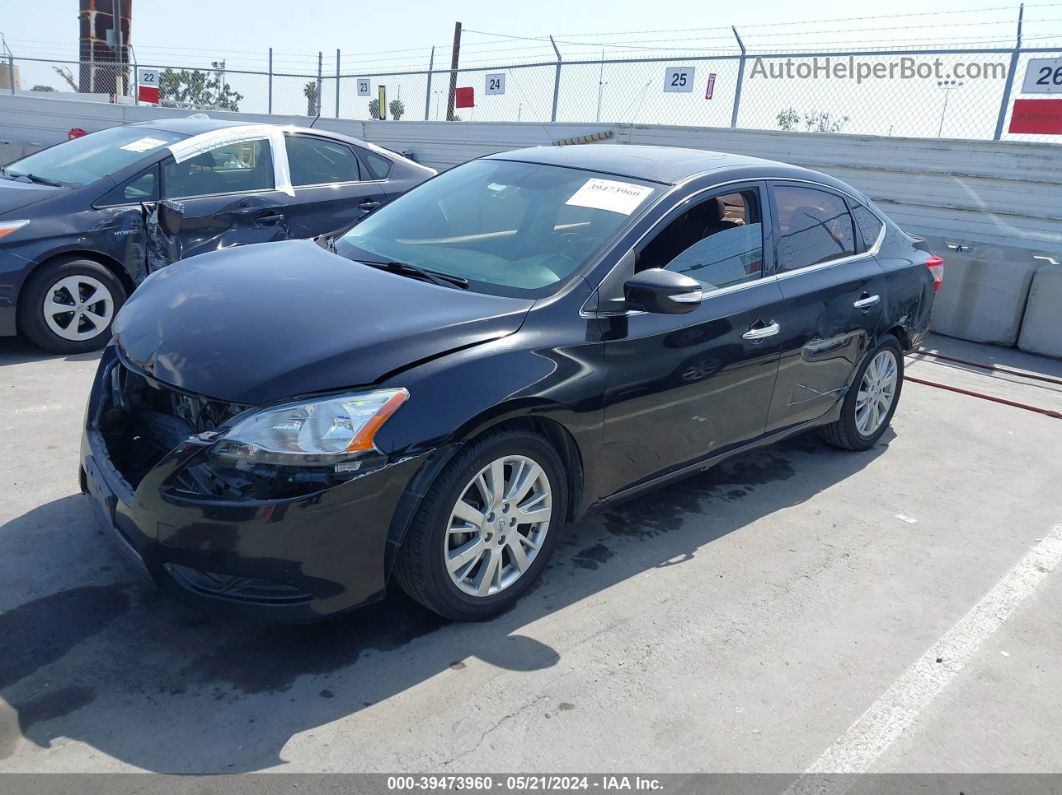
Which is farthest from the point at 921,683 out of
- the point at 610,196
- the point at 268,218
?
the point at 268,218

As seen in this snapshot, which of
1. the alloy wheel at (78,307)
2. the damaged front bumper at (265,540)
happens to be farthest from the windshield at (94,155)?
the damaged front bumper at (265,540)

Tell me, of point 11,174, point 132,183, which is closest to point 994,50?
point 132,183

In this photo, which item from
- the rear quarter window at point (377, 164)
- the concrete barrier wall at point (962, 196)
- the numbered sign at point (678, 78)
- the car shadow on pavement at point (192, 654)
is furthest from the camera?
the numbered sign at point (678, 78)

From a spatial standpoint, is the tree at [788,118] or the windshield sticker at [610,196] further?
the tree at [788,118]

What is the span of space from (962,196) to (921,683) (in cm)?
869

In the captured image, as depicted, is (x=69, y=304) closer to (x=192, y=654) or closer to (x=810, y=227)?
(x=192, y=654)

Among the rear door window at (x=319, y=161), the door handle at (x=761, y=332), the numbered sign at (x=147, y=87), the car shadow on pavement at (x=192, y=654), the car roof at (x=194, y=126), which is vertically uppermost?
the numbered sign at (x=147, y=87)

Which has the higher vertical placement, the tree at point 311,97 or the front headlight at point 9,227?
the tree at point 311,97

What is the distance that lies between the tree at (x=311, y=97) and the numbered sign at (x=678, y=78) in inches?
379

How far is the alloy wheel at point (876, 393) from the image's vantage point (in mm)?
5316

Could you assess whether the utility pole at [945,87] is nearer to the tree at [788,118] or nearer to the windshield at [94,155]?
the tree at [788,118]

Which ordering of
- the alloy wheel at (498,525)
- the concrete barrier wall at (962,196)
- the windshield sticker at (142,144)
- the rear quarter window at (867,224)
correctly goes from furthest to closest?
1. the concrete barrier wall at (962,196)
2. the windshield sticker at (142,144)
3. the rear quarter window at (867,224)
4. the alloy wheel at (498,525)

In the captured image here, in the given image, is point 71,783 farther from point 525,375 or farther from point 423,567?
point 525,375

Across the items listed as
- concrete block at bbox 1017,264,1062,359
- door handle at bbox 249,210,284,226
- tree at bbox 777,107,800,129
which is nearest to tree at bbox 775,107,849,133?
tree at bbox 777,107,800,129
